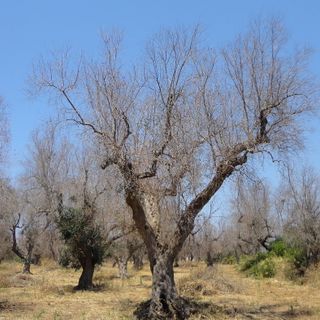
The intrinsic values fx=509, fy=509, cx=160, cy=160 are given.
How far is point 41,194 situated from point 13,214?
14.4 feet

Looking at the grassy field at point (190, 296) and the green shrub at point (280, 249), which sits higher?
the green shrub at point (280, 249)

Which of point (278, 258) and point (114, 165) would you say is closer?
point (114, 165)

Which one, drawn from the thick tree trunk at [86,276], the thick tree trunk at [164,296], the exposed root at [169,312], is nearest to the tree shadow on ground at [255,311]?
the exposed root at [169,312]

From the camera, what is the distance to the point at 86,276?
23.0m

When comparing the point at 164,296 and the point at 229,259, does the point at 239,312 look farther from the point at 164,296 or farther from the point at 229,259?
the point at 229,259

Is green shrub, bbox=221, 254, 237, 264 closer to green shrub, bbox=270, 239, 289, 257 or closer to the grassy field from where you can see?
green shrub, bbox=270, 239, 289, 257

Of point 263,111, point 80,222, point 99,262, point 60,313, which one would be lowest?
point 60,313

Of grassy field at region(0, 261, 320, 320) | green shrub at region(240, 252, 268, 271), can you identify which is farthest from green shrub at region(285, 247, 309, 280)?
green shrub at region(240, 252, 268, 271)

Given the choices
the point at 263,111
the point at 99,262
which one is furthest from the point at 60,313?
the point at 99,262

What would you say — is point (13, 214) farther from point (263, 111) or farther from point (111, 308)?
point (263, 111)

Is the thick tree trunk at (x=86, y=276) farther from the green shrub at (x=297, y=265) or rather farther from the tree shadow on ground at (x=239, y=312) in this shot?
the green shrub at (x=297, y=265)

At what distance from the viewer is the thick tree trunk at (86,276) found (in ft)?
74.3

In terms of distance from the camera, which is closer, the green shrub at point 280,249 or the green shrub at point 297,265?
the green shrub at point 297,265

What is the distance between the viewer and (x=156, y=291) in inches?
500
